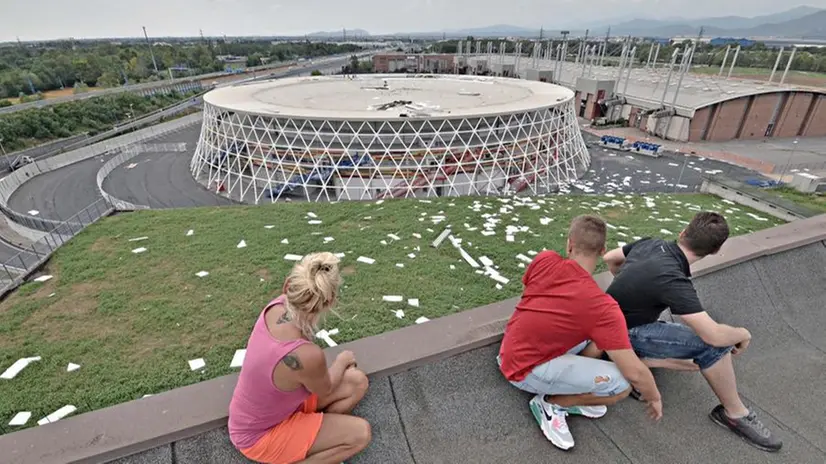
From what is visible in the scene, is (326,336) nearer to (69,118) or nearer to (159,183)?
(159,183)

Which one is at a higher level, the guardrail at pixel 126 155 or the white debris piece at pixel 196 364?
the white debris piece at pixel 196 364

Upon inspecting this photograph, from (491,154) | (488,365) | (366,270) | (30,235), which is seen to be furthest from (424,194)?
(30,235)

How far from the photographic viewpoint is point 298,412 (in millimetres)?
2842

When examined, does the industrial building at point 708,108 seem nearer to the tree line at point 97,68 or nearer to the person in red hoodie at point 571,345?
the person in red hoodie at point 571,345

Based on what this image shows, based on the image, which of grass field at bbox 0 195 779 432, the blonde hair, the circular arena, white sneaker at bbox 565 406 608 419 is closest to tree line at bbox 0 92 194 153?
the circular arena

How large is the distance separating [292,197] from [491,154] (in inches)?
517

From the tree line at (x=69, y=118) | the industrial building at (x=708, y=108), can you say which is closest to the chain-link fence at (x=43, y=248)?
the tree line at (x=69, y=118)

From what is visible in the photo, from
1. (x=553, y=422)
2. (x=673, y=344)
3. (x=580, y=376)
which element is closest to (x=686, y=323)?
(x=673, y=344)

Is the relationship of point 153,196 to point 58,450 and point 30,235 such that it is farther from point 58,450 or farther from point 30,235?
point 58,450

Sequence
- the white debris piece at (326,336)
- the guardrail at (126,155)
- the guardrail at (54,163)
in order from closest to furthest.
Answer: the white debris piece at (326,336), the guardrail at (54,163), the guardrail at (126,155)

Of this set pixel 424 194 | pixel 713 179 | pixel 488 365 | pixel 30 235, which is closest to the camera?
pixel 488 365

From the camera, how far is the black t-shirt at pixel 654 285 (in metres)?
3.26

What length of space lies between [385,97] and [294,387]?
1168 inches

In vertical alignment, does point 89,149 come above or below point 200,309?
below
